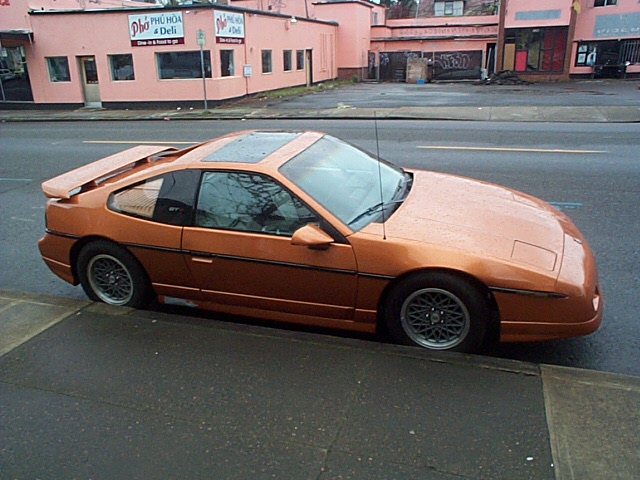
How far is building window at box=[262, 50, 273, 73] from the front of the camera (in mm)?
26375

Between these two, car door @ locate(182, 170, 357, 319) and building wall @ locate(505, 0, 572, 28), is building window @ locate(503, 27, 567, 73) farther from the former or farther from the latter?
car door @ locate(182, 170, 357, 319)

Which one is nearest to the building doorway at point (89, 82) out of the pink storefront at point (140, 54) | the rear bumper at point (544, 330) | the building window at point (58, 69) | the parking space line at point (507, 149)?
the pink storefront at point (140, 54)

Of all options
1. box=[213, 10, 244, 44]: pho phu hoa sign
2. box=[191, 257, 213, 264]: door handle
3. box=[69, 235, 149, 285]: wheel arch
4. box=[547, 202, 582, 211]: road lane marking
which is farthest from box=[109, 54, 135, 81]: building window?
box=[191, 257, 213, 264]: door handle

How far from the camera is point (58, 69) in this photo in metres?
23.9

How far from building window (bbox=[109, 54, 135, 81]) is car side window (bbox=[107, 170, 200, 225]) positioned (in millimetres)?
20348

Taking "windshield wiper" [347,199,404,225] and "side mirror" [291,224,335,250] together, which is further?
"windshield wiper" [347,199,404,225]

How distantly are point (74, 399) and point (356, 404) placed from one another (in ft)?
5.52

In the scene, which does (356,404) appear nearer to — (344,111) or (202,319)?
(202,319)

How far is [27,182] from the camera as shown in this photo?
9.63m

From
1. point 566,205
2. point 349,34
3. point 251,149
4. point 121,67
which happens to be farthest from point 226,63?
point 251,149

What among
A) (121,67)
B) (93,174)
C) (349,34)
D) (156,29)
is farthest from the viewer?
(349,34)

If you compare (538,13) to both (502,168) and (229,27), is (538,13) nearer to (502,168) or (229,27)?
(229,27)

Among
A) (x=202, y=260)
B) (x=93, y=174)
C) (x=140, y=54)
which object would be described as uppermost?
(x=140, y=54)

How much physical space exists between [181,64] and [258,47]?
4.55m
